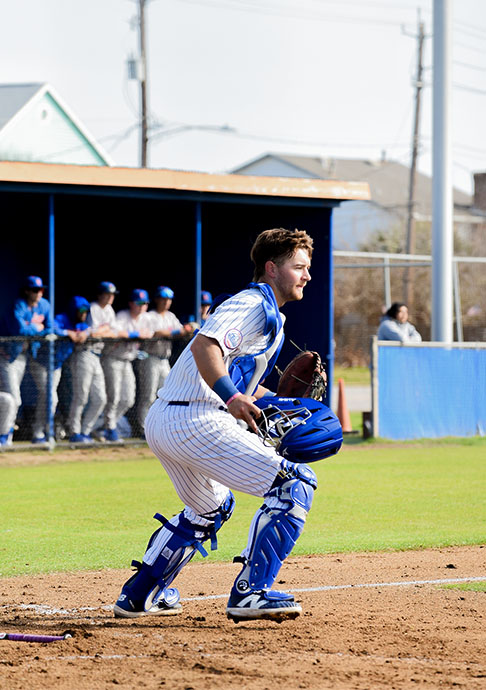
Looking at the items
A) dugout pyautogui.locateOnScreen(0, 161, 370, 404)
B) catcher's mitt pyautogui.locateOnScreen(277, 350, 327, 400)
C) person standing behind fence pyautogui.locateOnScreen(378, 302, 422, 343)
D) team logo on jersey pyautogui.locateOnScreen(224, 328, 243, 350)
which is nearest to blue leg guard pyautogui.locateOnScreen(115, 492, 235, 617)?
catcher's mitt pyautogui.locateOnScreen(277, 350, 327, 400)

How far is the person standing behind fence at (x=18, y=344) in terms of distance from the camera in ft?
42.7

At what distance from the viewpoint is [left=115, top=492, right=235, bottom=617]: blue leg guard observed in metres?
5.24

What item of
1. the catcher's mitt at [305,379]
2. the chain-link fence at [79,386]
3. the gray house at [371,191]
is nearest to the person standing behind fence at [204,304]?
the chain-link fence at [79,386]

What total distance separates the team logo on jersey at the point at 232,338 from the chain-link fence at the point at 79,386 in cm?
865

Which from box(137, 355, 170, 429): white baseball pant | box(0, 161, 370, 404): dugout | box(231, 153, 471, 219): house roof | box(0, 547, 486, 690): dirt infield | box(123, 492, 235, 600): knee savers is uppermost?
box(231, 153, 471, 219): house roof

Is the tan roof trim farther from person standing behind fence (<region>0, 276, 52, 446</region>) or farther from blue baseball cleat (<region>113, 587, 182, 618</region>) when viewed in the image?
blue baseball cleat (<region>113, 587, 182, 618</region>)

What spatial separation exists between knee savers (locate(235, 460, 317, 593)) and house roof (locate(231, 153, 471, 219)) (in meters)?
55.8

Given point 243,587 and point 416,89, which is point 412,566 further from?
point 416,89

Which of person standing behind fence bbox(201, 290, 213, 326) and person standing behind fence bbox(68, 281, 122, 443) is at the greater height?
person standing behind fence bbox(201, 290, 213, 326)

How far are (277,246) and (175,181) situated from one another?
9.91 m

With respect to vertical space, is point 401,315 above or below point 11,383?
above

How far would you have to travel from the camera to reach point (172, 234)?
58.9 feet

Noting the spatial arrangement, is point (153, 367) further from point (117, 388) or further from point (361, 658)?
point (361, 658)

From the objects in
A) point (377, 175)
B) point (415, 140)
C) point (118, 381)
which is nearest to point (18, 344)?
point (118, 381)
